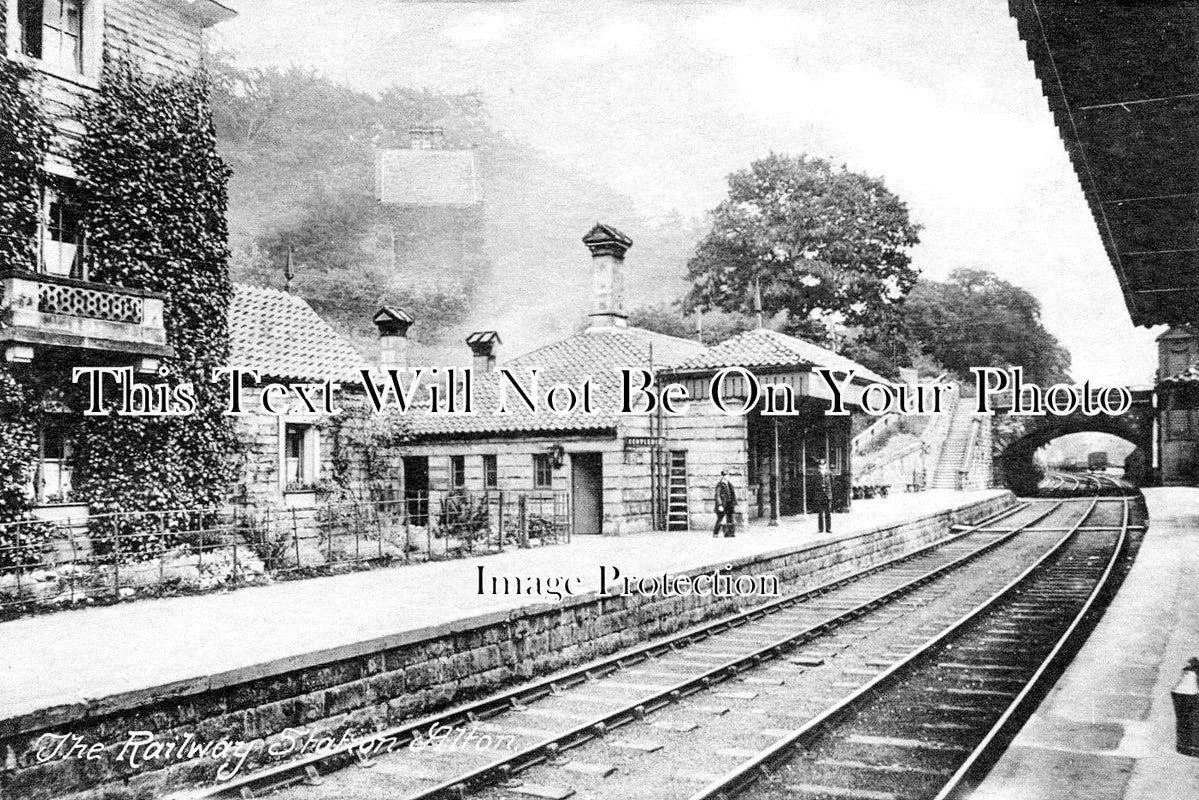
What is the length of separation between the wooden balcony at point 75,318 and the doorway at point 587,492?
8832 millimetres

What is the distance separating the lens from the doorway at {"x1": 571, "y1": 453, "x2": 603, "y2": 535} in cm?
1777

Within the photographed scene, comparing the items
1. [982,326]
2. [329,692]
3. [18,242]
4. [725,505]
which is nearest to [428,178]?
[18,242]

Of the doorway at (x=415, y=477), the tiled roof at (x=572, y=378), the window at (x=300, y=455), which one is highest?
the tiled roof at (x=572, y=378)

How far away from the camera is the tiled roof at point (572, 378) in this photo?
709 inches

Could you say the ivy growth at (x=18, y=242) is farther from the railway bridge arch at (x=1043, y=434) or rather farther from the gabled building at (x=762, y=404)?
the railway bridge arch at (x=1043, y=434)

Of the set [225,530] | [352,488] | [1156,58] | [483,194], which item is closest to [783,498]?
[352,488]

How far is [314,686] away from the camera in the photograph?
627 centimetres

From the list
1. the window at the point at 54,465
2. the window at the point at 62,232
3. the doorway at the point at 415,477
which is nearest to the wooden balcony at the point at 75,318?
the window at the point at 62,232

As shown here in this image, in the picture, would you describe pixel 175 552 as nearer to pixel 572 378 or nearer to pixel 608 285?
pixel 572 378

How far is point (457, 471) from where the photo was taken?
19.4 meters

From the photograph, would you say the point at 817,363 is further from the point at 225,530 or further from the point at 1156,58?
the point at 1156,58

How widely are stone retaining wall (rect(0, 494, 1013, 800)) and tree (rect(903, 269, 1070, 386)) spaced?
605 cm

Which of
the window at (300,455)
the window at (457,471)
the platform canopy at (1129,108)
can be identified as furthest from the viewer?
the window at (457,471)

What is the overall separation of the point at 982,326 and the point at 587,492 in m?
7.84
